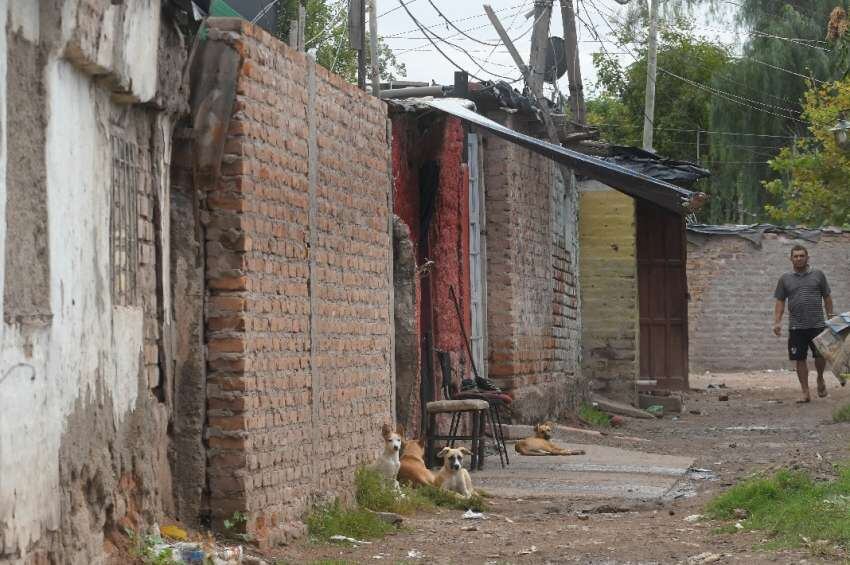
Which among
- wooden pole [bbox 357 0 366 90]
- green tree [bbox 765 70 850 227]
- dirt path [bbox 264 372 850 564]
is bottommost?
dirt path [bbox 264 372 850 564]

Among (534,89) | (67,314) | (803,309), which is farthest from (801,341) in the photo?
(67,314)

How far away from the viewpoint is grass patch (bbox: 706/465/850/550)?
22.2ft

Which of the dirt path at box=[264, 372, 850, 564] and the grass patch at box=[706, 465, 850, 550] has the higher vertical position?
the grass patch at box=[706, 465, 850, 550]

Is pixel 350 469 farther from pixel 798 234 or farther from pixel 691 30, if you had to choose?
pixel 691 30

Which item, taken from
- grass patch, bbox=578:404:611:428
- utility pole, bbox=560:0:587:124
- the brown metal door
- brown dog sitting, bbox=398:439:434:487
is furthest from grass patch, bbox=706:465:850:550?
utility pole, bbox=560:0:587:124

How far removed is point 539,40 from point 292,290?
1199cm

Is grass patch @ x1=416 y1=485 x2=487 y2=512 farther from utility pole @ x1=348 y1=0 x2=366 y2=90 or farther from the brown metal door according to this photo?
the brown metal door

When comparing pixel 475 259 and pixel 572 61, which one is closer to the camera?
pixel 475 259

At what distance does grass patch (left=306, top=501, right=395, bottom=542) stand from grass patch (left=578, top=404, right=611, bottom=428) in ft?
25.4

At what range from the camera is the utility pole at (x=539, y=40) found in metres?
18.1

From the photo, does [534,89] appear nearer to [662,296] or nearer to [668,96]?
[662,296]

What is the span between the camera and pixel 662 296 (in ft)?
64.7

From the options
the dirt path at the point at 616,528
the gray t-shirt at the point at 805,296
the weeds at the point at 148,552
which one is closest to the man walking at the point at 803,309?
the gray t-shirt at the point at 805,296

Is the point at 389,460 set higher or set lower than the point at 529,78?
lower
